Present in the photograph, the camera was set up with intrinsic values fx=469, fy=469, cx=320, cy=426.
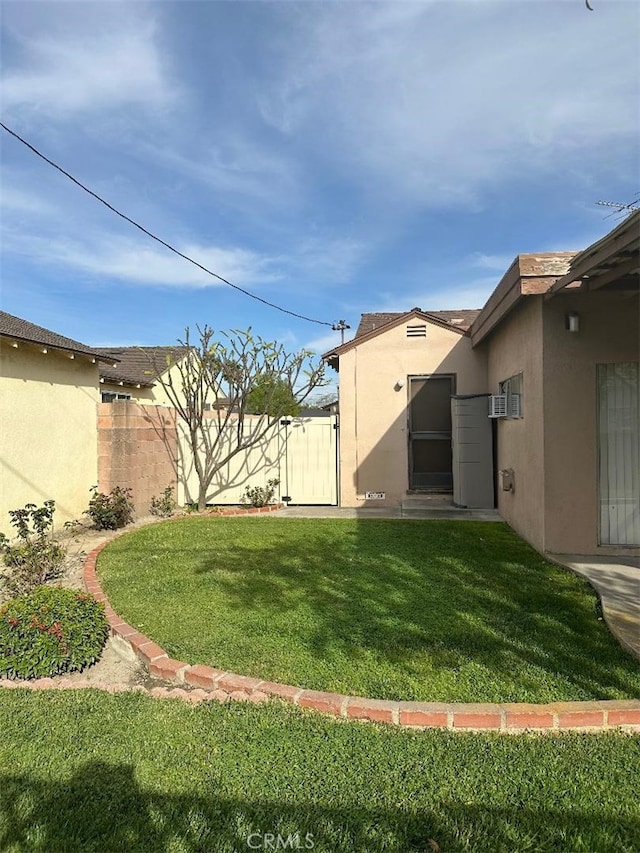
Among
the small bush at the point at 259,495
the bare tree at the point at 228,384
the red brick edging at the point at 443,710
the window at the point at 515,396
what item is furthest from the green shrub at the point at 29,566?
the window at the point at 515,396

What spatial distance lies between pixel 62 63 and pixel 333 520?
7791 mm

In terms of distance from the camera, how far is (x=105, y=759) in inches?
94.6

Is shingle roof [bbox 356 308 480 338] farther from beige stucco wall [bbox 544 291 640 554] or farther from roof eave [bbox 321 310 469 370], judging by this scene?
beige stucco wall [bbox 544 291 640 554]

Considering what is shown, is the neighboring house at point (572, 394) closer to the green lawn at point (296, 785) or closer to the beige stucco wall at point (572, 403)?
the beige stucco wall at point (572, 403)

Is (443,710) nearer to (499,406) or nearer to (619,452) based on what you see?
(619,452)

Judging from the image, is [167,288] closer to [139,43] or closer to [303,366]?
[303,366]

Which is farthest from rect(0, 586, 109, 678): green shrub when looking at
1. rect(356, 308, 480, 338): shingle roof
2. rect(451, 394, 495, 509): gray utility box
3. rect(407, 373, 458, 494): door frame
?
rect(356, 308, 480, 338): shingle roof

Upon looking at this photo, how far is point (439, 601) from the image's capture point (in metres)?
4.44

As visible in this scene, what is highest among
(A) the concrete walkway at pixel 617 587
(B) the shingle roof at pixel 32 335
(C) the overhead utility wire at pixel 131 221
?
(C) the overhead utility wire at pixel 131 221

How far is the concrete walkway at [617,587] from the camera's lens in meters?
3.66

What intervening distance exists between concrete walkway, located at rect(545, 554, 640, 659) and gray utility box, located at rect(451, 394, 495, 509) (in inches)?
144

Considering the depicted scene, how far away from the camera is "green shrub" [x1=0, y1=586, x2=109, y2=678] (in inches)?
129

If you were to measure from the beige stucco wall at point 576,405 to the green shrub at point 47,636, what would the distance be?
512 cm

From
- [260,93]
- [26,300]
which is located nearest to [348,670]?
[260,93]
